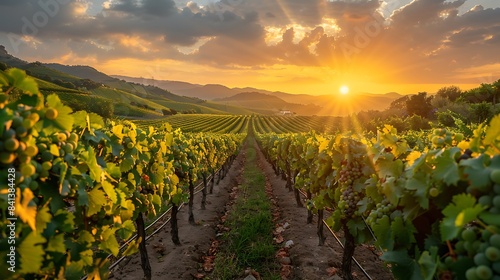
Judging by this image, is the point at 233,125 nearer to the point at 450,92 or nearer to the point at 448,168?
the point at 450,92

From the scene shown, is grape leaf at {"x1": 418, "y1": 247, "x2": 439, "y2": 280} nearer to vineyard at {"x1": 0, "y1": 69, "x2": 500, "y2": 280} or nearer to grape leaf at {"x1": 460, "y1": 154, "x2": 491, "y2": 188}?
vineyard at {"x1": 0, "y1": 69, "x2": 500, "y2": 280}

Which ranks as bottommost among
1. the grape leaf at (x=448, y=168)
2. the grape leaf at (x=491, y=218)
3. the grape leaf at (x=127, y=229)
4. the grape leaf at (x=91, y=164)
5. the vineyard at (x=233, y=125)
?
the vineyard at (x=233, y=125)

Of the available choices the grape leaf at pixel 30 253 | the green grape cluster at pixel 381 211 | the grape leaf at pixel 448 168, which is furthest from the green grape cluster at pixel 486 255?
the grape leaf at pixel 30 253

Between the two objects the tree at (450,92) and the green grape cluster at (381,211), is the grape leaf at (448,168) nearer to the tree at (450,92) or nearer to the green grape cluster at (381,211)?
the green grape cluster at (381,211)

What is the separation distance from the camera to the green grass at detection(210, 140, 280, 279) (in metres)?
7.75

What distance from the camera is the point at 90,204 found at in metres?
3.18

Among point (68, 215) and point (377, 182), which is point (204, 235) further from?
point (68, 215)

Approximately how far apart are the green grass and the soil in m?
0.46

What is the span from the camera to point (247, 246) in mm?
8891

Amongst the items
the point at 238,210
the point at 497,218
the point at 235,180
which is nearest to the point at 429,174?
the point at 497,218

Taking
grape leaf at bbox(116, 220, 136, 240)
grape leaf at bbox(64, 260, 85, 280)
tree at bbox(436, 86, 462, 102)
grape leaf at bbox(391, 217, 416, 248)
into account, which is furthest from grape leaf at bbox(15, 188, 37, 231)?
tree at bbox(436, 86, 462, 102)

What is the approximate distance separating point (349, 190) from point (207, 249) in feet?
16.8

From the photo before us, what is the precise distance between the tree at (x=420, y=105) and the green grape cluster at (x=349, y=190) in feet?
233

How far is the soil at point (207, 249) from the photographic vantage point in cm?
755
